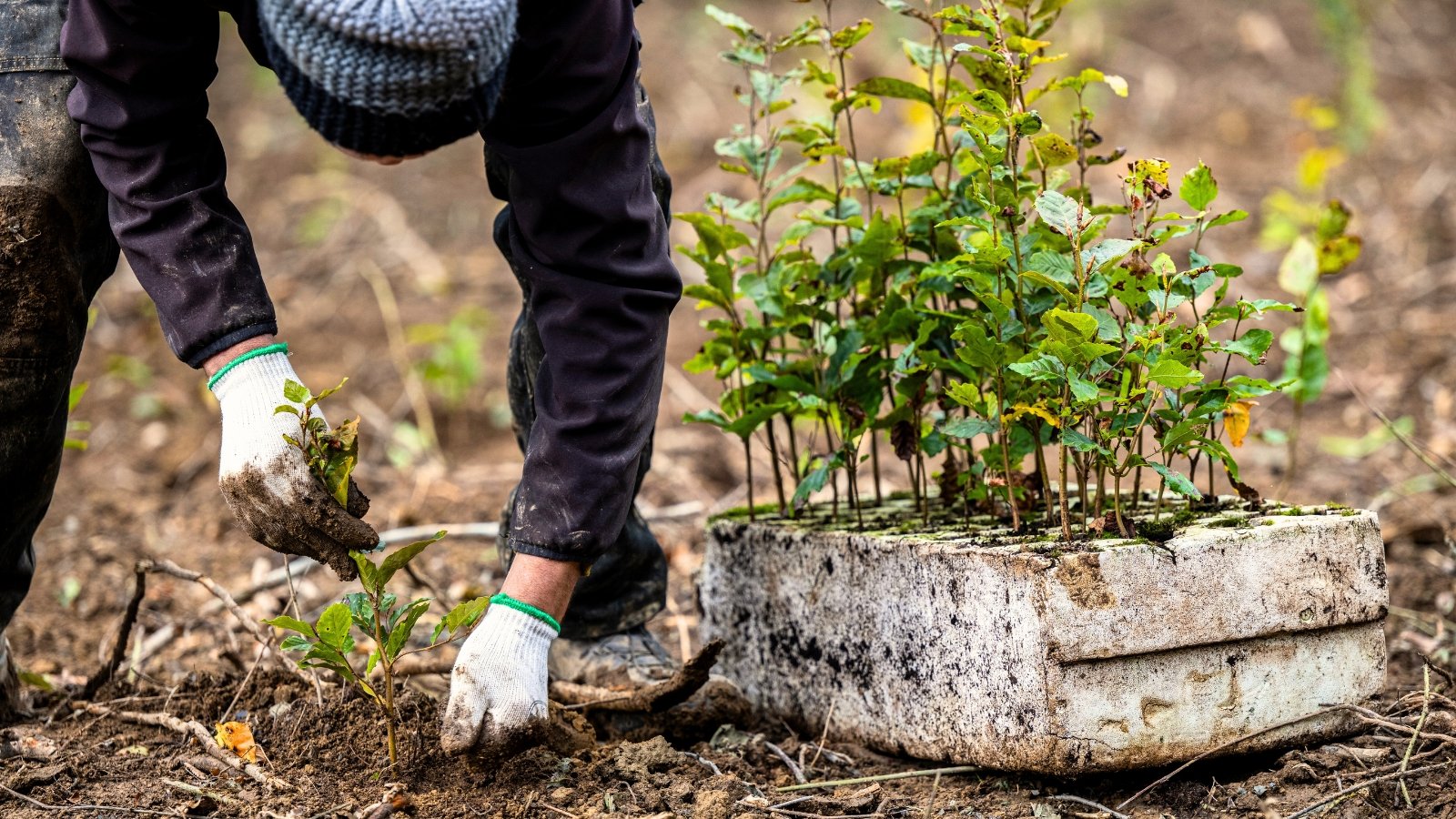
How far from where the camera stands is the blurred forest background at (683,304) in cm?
374

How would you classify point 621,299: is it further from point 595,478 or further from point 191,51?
point 191,51

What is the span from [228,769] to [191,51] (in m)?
1.12

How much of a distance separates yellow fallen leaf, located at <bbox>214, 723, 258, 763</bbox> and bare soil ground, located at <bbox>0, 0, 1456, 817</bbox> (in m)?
0.03

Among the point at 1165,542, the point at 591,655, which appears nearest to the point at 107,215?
the point at 591,655

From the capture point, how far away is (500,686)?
1.88 meters

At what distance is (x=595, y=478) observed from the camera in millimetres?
1894

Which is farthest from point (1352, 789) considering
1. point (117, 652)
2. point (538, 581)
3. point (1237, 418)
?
point (117, 652)

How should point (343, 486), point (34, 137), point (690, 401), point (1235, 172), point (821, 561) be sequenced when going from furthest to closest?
point (1235, 172), point (690, 401), point (821, 561), point (34, 137), point (343, 486)

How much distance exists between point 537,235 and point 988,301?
70 cm

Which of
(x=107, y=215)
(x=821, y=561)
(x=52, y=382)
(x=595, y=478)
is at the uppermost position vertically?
(x=107, y=215)

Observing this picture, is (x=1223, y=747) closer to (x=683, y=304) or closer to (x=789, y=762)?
(x=789, y=762)

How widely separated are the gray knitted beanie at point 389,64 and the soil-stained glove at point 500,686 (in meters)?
0.74

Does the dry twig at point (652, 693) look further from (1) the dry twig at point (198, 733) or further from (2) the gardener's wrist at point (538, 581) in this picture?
(1) the dry twig at point (198, 733)

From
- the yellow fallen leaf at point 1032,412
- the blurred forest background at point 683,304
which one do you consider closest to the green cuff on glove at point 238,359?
the yellow fallen leaf at point 1032,412
